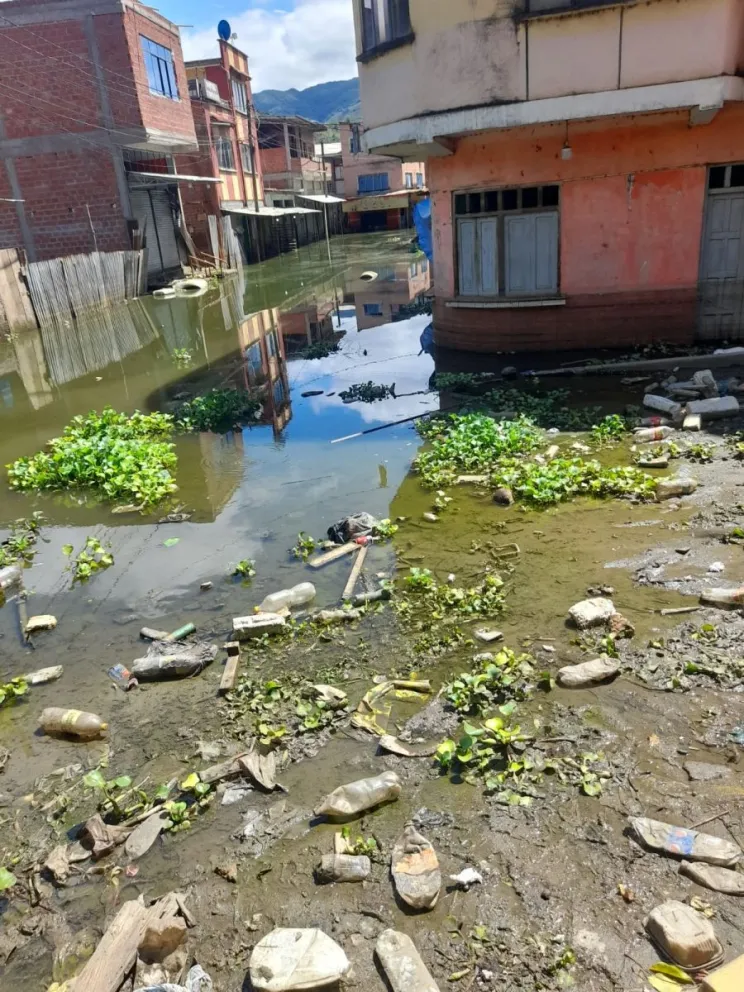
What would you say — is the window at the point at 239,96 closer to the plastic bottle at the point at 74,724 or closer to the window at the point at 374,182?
the window at the point at 374,182

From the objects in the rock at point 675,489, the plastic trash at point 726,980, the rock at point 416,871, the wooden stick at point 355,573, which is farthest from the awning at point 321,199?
the plastic trash at point 726,980

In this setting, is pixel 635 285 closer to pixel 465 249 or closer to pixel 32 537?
pixel 465 249

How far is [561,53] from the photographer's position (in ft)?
28.8

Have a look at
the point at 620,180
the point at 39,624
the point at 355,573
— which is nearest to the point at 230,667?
the point at 355,573

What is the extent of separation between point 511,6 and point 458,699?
911 centimetres

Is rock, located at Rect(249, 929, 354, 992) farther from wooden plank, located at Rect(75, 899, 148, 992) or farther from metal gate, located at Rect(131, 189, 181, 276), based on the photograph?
metal gate, located at Rect(131, 189, 181, 276)

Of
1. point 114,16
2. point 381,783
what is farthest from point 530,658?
point 114,16

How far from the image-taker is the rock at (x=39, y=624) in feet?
16.5

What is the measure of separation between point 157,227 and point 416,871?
28577mm

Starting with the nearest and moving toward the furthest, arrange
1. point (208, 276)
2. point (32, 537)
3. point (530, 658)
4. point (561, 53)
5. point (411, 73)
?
point (530, 658)
point (32, 537)
point (561, 53)
point (411, 73)
point (208, 276)

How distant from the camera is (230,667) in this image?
4.29 m

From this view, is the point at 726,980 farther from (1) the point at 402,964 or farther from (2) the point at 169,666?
(2) the point at 169,666

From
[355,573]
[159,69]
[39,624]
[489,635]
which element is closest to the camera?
[489,635]

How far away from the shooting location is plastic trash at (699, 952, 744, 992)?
1937 mm
